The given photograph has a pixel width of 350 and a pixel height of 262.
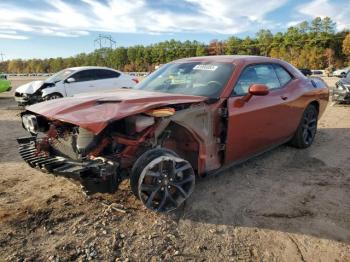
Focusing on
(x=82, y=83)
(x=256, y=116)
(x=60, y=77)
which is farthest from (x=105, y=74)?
(x=256, y=116)

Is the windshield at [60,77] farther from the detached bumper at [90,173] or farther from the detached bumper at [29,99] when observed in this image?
the detached bumper at [90,173]

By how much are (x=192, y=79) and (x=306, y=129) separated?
2691 millimetres

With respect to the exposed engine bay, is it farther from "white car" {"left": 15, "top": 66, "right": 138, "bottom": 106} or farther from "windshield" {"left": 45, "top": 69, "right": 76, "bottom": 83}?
"windshield" {"left": 45, "top": 69, "right": 76, "bottom": 83}

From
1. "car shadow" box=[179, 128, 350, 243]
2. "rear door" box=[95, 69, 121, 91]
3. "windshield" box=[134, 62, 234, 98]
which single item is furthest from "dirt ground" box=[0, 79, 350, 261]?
"rear door" box=[95, 69, 121, 91]

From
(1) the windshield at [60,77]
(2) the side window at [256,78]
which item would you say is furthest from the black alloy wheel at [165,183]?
(1) the windshield at [60,77]

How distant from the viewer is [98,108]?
3447 millimetres

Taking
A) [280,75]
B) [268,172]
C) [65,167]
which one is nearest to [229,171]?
[268,172]

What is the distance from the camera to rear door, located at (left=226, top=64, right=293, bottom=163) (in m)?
4.28

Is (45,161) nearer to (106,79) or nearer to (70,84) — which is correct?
(70,84)

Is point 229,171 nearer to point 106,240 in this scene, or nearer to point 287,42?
point 106,240

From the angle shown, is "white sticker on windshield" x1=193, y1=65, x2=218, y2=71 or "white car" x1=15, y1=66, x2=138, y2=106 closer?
"white sticker on windshield" x1=193, y1=65, x2=218, y2=71

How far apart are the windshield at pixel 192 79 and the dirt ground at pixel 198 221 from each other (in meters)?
1.21

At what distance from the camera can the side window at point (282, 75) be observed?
5441 millimetres

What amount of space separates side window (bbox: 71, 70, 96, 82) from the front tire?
9.51 m
